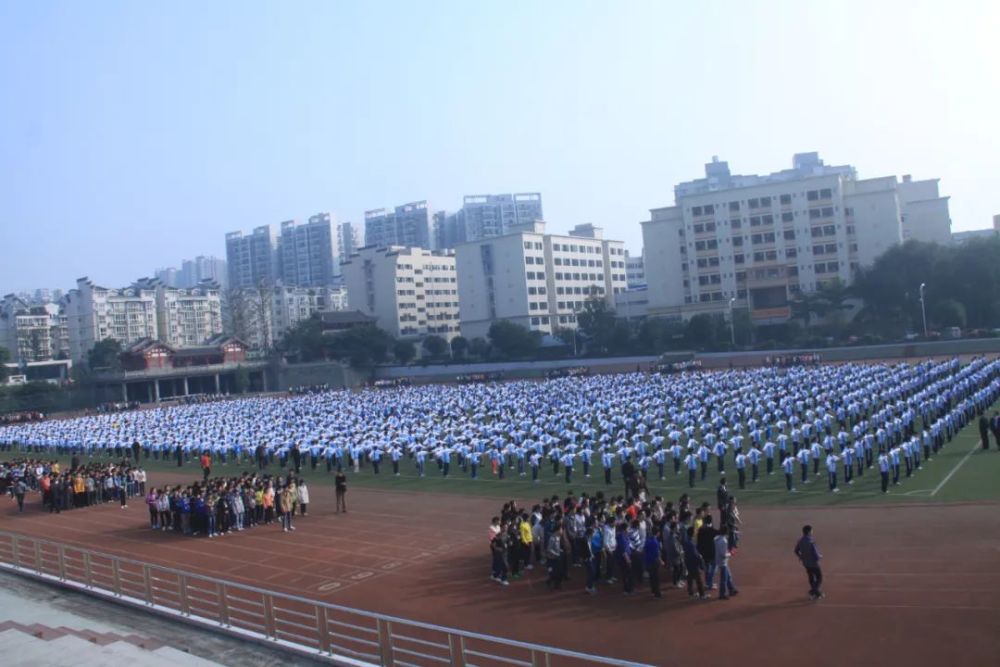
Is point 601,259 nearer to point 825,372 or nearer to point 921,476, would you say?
point 825,372

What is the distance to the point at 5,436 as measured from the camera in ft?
141

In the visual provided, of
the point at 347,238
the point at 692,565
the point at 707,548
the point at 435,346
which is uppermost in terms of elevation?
the point at 347,238

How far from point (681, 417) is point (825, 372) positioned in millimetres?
11027

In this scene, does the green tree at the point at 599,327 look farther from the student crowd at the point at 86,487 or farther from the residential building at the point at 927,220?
the student crowd at the point at 86,487

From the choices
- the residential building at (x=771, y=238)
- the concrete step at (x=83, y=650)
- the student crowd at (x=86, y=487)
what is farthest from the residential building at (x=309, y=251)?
the concrete step at (x=83, y=650)

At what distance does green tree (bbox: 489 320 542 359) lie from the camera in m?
68.1

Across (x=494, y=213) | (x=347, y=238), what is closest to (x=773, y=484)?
(x=494, y=213)

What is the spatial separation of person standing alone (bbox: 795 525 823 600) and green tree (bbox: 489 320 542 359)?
5783cm

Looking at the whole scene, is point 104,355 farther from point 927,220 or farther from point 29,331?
point 927,220

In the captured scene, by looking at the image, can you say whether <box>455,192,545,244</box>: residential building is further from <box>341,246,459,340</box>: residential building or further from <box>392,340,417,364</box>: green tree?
<box>392,340,417,364</box>: green tree

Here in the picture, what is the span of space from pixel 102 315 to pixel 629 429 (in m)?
83.3

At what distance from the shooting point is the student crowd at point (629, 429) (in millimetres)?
19141

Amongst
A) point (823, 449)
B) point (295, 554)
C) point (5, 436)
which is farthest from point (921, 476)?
point (5, 436)

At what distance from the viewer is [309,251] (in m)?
147
